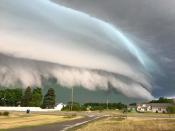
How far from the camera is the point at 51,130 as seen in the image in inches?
1721

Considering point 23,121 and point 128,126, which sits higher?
point 23,121

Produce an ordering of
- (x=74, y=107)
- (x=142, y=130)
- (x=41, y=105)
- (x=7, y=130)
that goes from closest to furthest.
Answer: (x=7, y=130) → (x=142, y=130) → (x=74, y=107) → (x=41, y=105)

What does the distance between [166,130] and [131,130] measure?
5.51 meters

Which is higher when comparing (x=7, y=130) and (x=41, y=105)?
(x=41, y=105)

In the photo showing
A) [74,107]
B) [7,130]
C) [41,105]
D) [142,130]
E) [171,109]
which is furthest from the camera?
[41,105]

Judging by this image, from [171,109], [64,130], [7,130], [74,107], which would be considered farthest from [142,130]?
[74,107]

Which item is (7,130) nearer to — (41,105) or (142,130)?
(142,130)

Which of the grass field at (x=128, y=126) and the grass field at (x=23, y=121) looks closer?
the grass field at (x=128, y=126)

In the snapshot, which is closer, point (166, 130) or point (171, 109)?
point (166, 130)

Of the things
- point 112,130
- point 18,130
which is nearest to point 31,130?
point 18,130

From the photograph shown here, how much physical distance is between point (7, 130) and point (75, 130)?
27.2 feet

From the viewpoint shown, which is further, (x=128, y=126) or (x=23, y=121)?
(x=23, y=121)

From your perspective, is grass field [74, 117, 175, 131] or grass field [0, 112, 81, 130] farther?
grass field [0, 112, 81, 130]

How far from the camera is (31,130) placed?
43.2 metres
